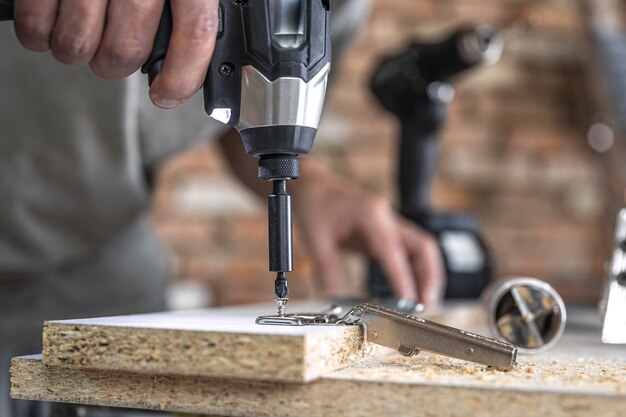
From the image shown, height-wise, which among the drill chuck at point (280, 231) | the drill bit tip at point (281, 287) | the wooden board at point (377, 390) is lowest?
the wooden board at point (377, 390)

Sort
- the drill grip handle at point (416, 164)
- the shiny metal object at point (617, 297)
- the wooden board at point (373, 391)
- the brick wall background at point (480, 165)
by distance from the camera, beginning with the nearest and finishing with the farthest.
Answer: the wooden board at point (373, 391) < the shiny metal object at point (617, 297) < the drill grip handle at point (416, 164) < the brick wall background at point (480, 165)

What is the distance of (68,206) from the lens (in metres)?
1.31

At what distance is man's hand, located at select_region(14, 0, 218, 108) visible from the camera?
67 centimetres

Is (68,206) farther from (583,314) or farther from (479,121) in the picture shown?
(479,121)

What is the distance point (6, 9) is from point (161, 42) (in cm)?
13

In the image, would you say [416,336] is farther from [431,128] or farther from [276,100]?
[431,128]

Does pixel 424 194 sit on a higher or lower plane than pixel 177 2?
lower

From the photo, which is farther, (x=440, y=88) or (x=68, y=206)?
(x=440, y=88)

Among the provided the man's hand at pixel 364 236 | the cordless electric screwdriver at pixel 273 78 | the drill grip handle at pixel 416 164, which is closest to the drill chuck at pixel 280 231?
the cordless electric screwdriver at pixel 273 78

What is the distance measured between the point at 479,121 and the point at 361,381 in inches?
74.7

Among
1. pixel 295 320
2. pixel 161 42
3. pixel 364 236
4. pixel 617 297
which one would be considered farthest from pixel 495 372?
pixel 364 236

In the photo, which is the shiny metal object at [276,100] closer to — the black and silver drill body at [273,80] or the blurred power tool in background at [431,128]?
the black and silver drill body at [273,80]

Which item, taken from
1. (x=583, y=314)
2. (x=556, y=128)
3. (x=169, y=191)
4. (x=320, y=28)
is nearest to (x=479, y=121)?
Result: (x=556, y=128)

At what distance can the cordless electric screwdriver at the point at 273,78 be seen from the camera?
2.19 ft
